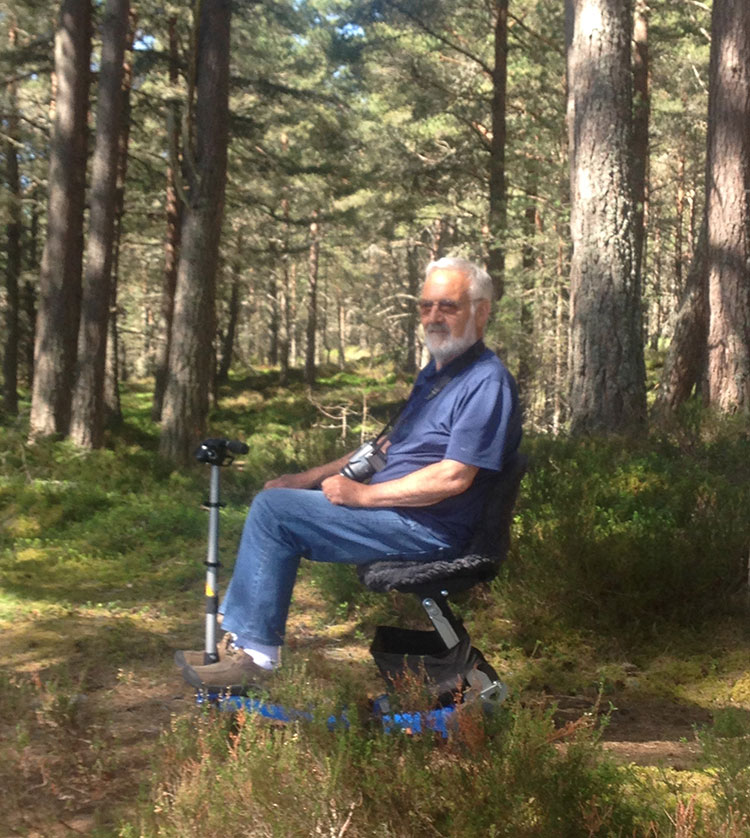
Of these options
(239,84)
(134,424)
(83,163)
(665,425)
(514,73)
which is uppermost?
(514,73)

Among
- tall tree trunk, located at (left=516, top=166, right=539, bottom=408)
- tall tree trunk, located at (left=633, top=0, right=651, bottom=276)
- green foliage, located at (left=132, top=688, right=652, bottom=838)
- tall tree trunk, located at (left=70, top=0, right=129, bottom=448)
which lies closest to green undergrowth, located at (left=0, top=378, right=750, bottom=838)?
green foliage, located at (left=132, top=688, right=652, bottom=838)

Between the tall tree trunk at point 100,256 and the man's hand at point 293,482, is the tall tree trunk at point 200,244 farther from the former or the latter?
the man's hand at point 293,482

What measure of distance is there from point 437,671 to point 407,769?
863 mm

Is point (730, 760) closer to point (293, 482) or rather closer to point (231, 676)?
point (231, 676)

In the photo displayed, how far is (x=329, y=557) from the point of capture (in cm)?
382

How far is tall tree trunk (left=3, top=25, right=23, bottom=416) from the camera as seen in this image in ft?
71.9

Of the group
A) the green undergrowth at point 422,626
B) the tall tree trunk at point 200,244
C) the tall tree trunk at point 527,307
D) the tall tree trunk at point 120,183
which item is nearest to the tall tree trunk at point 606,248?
the green undergrowth at point 422,626

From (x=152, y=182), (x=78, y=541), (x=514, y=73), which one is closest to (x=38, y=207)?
(x=152, y=182)

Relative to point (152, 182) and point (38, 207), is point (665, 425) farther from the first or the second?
point (38, 207)

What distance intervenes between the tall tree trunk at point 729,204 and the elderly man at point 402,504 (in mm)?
6827

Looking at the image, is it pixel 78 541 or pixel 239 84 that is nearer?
pixel 78 541

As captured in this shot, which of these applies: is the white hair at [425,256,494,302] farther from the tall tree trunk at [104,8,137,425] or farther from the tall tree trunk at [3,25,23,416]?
the tall tree trunk at [3,25,23,416]

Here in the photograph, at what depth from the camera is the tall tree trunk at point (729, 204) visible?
10.0m

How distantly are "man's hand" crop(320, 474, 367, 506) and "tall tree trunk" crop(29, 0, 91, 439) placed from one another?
432 inches
